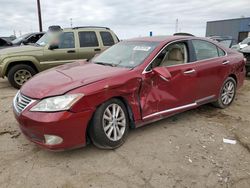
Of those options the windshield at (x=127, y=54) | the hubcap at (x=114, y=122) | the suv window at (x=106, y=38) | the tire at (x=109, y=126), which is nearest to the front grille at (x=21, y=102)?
the tire at (x=109, y=126)

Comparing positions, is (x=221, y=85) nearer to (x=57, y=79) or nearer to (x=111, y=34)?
(x=57, y=79)

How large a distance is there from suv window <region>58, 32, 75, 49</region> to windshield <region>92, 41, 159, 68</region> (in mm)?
2983

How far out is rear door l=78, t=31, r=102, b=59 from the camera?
7441 millimetres

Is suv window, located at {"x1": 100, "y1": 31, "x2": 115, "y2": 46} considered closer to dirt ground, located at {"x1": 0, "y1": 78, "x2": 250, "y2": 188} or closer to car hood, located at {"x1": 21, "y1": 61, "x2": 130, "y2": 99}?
car hood, located at {"x1": 21, "y1": 61, "x2": 130, "y2": 99}

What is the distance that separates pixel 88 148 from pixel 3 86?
532 cm

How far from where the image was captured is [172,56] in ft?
13.8

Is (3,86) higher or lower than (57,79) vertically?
lower

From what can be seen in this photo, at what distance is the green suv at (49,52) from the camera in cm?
680

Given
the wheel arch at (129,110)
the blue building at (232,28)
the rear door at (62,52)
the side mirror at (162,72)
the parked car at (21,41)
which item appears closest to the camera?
the wheel arch at (129,110)

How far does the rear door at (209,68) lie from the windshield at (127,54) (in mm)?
966

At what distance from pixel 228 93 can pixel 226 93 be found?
81mm

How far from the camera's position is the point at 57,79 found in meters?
3.37

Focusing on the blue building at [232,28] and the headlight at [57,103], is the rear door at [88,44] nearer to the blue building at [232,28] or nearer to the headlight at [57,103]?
the headlight at [57,103]

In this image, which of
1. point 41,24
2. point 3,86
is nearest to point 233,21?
point 41,24
